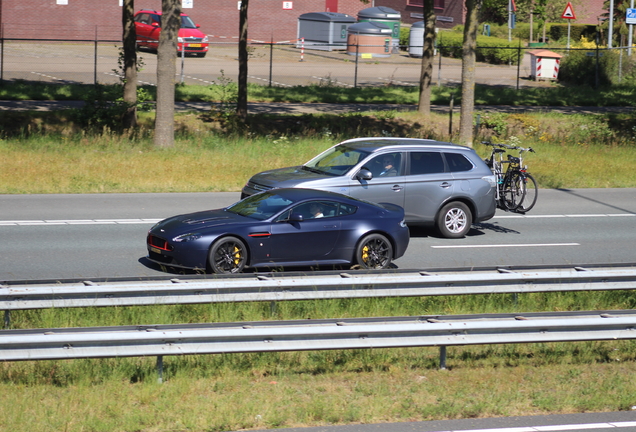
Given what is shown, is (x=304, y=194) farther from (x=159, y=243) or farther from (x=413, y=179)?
(x=413, y=179)

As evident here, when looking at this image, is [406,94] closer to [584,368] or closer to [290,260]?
[290,260]

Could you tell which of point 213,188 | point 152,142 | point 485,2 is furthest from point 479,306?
point 485,2

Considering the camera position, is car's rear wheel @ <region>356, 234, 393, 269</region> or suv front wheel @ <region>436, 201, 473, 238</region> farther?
suv front wheel @ <region>436, 201, 473, 238</region>

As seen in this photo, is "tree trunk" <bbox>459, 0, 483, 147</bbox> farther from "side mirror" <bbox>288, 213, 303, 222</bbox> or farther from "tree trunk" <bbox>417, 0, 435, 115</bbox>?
"side mirror" <bbox>288, 213, 303, 222</bbox>

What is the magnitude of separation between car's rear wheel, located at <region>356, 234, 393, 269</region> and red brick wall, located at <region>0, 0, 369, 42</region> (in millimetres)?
36221

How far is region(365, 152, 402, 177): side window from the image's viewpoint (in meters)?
14.2

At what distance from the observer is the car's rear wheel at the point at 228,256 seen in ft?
35.5

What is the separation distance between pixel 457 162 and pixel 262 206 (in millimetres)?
4645

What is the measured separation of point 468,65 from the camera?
22.6 m

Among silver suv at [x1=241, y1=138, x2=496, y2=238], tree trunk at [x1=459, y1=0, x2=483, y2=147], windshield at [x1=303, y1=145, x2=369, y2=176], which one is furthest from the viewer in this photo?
tree trunk at [x1=459, y1=0, x2=483, y2=147]

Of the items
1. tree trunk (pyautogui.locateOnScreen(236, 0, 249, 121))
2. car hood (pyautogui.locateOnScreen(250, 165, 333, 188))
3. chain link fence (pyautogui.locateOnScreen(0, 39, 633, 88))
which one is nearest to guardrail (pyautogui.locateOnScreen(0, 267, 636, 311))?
car hood (pyautogui.locateOnScreen(250, 165, 333, 188))

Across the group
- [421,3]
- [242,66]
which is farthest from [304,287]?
[421,3]

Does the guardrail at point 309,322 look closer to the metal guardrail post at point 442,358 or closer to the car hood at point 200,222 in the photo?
the metal guardrail post at point 442,358

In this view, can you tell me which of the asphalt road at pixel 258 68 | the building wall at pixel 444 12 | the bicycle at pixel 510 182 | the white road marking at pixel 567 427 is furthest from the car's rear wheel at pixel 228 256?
the building wall at pixel 444 12
